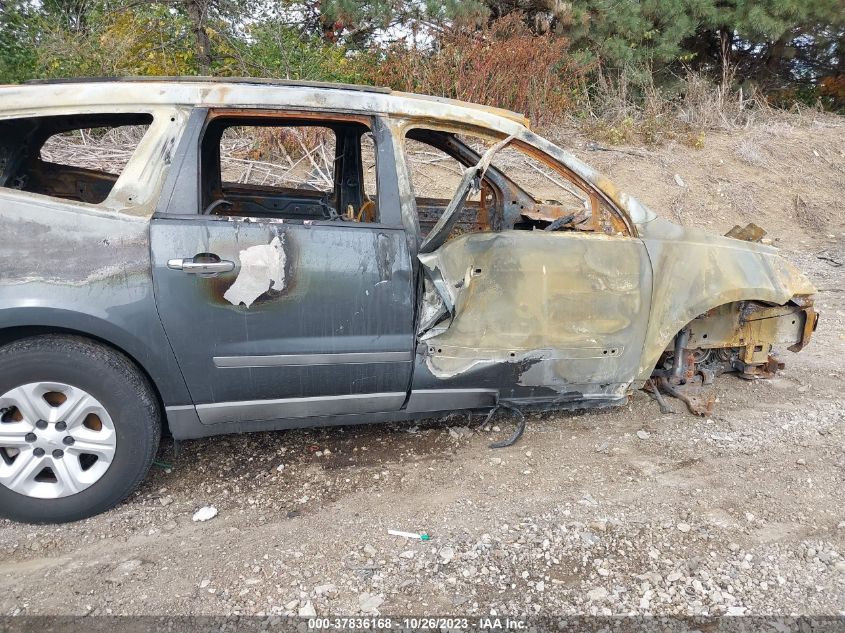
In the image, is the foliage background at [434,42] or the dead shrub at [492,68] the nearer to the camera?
the dead shrub at [492,68]

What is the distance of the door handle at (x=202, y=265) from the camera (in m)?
2.49

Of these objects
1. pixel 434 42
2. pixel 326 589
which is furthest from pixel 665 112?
pixel 326 589

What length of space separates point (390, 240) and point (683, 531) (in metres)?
1.88

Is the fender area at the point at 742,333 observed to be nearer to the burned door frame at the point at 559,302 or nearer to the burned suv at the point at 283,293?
the burned suv at the point at 283,293

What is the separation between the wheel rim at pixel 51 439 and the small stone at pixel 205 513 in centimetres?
45

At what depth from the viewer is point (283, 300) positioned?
2.63 metres

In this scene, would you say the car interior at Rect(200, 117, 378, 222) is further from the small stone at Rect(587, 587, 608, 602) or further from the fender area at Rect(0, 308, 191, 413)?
the small stone at Rect(587, 587, 608, 602)

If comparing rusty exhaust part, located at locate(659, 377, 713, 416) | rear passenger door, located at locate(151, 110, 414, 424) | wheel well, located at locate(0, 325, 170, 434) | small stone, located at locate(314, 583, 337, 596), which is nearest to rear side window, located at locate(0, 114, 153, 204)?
rear passenger door, located at locate(151, 110, 414, 424)

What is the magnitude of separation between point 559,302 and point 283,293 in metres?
1.39

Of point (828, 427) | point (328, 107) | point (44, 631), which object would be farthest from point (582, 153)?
point (44, 631)

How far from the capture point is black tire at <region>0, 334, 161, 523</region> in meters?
2.43

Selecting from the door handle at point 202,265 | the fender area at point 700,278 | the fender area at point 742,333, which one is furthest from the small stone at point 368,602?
the fender area at point 742,333

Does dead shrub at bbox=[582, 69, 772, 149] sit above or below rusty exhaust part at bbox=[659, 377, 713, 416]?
above

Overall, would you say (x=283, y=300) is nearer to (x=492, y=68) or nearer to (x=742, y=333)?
(x=742, y=333)
